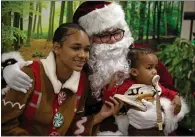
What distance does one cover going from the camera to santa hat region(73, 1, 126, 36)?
1.49 metres

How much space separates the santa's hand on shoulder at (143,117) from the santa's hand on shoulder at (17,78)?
51cm

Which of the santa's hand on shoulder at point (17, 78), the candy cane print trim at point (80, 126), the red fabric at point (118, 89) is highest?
the santa's hand on shoulder at point (17, 78)

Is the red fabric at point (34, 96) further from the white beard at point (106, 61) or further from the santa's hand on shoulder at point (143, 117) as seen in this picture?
the santa's hand on shoulder at point (143, 117)

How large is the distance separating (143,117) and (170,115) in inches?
5.8

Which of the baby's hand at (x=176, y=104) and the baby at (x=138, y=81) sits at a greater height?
the baby at (x=138, y=81)

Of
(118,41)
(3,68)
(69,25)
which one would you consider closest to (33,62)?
(3,68)

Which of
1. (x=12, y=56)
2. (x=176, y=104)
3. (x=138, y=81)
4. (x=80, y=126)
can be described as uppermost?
(x=12, y=56)

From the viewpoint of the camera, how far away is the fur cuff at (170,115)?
5.06 feet

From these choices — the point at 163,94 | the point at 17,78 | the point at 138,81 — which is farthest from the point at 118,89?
the point at 17,78

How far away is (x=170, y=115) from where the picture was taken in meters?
1.55

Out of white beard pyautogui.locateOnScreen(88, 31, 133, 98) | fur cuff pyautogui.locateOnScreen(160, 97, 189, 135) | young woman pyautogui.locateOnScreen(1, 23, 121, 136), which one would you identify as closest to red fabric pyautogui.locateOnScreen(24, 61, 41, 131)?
young woman pyautogui.locateOnScreen(1, 23, 121, 136)

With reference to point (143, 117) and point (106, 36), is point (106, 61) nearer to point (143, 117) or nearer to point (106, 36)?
point (106, 36)

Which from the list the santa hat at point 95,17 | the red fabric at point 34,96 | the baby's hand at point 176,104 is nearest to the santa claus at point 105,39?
the santa hat at point 95,17

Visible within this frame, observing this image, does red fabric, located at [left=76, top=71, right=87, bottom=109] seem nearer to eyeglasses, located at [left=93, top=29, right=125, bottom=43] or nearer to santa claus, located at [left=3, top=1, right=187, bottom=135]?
santa claus, located at [left=3, top=1, right=187, bottom=135]
